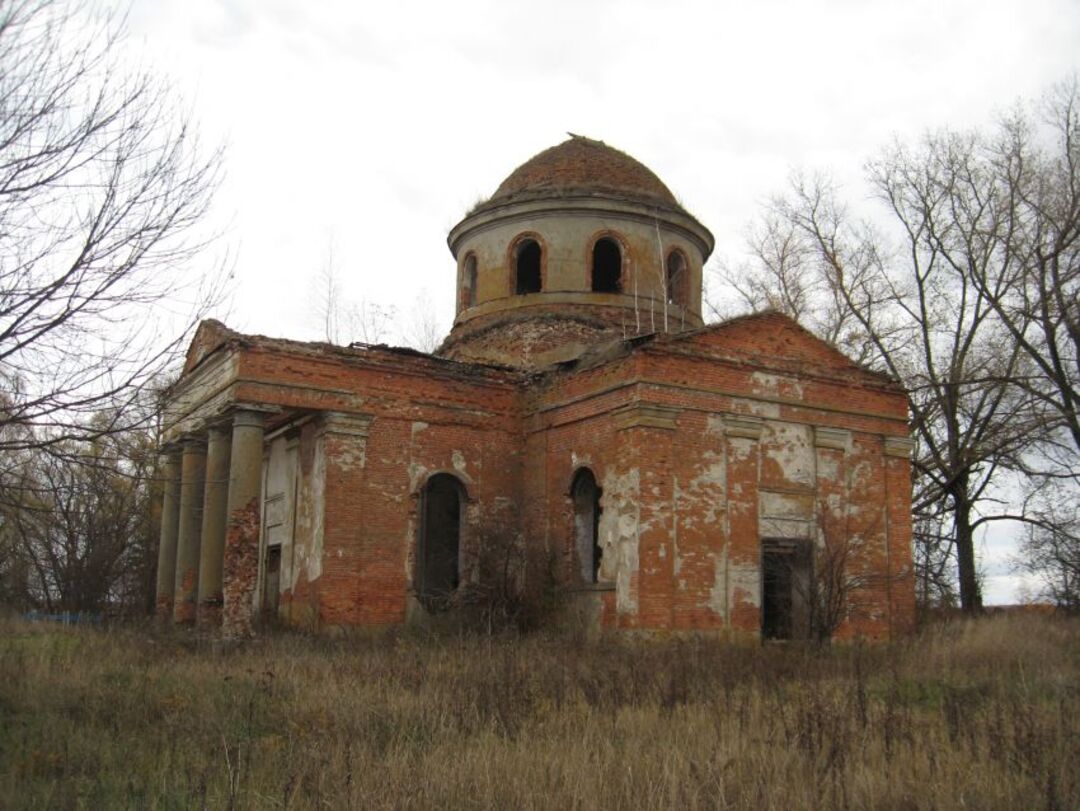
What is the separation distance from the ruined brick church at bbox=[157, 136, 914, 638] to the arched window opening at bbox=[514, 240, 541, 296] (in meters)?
2.59

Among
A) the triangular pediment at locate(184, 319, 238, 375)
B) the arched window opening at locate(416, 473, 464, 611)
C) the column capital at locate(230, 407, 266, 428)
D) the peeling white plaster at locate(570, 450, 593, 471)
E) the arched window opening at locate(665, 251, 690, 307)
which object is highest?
the arched window opening at locate(665, 251, 690, 307)

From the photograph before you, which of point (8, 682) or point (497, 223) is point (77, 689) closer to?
point (8, 682)

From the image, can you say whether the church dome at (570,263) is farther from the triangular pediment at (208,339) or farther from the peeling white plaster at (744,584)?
the peeling white plaster at (744,584)

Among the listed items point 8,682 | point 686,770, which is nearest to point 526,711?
point 686,770

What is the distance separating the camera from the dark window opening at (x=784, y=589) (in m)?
16.5

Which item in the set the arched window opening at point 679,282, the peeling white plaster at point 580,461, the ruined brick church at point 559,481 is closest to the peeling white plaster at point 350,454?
the ruined brick church at point 559,481

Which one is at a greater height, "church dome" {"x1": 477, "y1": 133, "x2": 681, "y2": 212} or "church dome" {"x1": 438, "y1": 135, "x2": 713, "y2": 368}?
"church dome" {"x1": 477, "y1": 133, "x2": 681, "y2": 212}

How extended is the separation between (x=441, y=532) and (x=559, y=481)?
2461mm

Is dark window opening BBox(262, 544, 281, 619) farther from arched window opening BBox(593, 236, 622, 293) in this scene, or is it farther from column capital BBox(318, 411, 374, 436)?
arched window opening BBox(593, 236, 622, 293)

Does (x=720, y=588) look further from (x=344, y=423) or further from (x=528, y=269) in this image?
(x=528, y=269)

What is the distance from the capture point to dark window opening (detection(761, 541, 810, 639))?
1645 centimetres

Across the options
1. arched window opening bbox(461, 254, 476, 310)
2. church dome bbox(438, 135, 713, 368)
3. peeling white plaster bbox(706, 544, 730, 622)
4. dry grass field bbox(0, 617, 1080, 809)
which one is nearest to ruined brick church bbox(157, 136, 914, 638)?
peeling white plaster bbox(706, 544, 730, 622)

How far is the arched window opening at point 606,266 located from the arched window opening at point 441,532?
576cm

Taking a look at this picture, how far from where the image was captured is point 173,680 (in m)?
9.93
